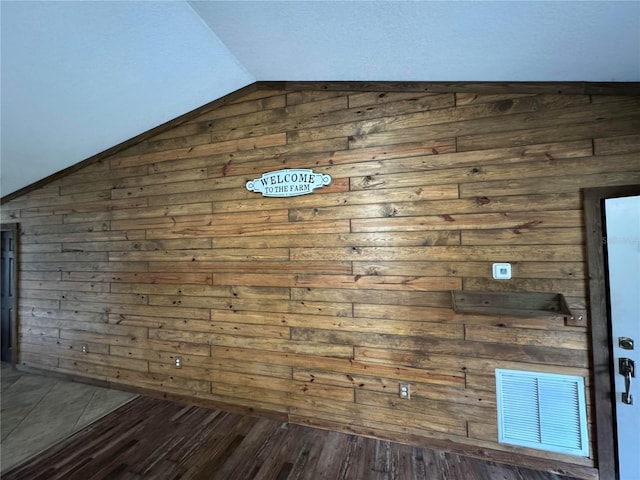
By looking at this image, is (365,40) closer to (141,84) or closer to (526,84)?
(526,84)

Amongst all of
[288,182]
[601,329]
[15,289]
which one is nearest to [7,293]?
[15,289]

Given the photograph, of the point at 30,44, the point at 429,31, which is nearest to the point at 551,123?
the point at 429,31

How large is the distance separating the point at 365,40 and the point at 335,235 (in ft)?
4.87

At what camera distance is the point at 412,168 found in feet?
7.61

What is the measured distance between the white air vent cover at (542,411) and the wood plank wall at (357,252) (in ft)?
0.26

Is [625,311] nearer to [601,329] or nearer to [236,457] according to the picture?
[601,329]

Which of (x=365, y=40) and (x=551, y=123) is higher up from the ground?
(x=365, y=40)

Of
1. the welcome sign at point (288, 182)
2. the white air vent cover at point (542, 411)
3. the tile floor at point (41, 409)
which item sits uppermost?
the welcome sign at point (288, 182)

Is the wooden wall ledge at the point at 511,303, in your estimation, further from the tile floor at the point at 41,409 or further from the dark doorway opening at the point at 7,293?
the dark doorway opening at the point at 7,293

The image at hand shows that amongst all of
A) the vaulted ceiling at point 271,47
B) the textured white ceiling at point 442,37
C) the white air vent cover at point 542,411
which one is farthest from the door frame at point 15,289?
the white air vent cover at point 542,411

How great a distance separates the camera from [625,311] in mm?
1816

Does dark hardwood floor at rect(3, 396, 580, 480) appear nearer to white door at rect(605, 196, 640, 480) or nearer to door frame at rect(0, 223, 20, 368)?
white door at rect(605, 196, 640, 480)

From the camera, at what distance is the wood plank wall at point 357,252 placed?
2.02 meters

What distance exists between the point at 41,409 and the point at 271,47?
4302 millimetres
